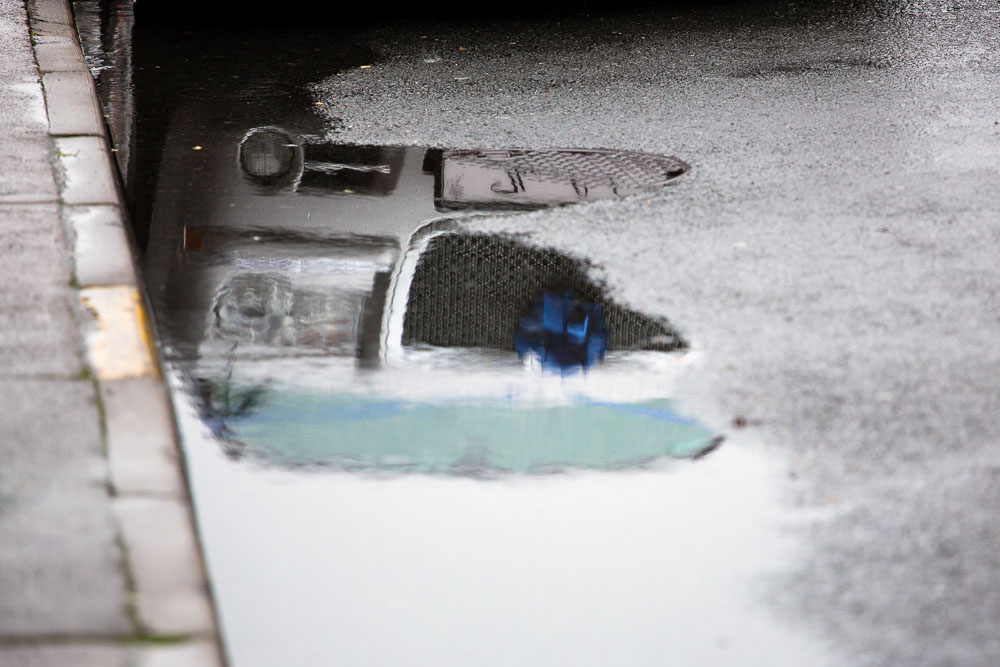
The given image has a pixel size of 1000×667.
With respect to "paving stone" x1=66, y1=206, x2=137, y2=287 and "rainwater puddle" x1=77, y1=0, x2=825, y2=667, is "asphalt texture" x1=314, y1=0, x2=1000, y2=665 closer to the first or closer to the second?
"rainwater puddle" x1=77, y1=0, x2=825, y2=667

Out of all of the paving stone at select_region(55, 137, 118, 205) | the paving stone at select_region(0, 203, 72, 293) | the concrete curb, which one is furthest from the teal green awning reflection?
the paving stone at select_region(55, 137, 118, 205)

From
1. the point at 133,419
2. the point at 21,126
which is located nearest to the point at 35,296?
the point at 133,419

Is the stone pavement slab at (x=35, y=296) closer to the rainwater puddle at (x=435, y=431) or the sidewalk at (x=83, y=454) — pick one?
the sidewalk at (x=83, y=454)

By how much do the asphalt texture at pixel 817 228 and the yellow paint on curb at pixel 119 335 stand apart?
170cm

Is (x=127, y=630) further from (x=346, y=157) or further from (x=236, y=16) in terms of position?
(x=236, y=16)

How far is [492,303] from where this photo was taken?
451cm

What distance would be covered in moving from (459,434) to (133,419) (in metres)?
0.95

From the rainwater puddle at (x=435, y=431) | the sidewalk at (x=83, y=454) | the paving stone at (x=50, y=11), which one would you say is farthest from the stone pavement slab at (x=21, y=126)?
the rainwater puddle at (x=435, y=431)

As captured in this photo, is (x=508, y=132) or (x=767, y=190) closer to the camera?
(x=767, y=190)

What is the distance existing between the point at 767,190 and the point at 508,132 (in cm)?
159

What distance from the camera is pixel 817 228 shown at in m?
5.18

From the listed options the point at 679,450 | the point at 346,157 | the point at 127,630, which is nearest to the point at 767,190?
the point at 346,157

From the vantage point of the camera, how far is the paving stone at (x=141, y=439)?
3.07 metres

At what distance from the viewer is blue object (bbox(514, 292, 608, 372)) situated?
13.5ft
